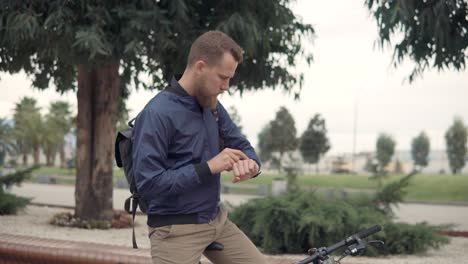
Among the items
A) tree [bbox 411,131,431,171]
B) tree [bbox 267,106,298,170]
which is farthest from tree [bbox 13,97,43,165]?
tree [bbox 411,131,431,171]

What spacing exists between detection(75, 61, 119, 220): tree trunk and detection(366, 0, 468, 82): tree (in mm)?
5078

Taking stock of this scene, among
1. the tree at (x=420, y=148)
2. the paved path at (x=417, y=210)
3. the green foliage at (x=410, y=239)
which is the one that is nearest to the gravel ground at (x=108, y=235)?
the green foliage at (x=410, y=239)

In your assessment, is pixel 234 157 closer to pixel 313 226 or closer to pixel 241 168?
pixel 241 168

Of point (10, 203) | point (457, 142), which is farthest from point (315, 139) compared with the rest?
point (10, 203)

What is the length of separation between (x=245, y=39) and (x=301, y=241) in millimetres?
4013

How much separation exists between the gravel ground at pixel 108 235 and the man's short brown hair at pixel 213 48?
5726 mm

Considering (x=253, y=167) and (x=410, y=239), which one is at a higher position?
(x=253, y=167)

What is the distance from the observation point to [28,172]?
15.7m

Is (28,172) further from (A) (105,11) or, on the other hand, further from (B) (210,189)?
(B) (210,189)

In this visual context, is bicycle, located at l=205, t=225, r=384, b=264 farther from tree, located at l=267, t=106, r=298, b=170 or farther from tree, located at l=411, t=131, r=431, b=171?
tree, located at l=411, t=131, r=431, b=171

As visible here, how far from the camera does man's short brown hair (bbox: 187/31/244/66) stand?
8.77ft

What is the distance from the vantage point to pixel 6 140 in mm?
90312

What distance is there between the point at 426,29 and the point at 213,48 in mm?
9468

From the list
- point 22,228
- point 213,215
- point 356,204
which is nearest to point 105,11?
point 22,228
